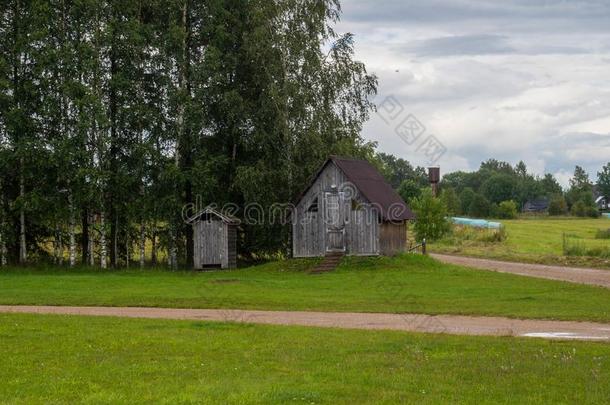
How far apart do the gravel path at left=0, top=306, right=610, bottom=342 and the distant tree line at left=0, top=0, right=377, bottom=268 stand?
1913 cm

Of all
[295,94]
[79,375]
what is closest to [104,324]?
[79,375]

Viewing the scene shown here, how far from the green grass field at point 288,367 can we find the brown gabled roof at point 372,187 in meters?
24.1

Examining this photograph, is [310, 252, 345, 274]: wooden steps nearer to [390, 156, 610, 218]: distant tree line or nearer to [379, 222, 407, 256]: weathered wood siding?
[379, 222, 407, 256]: weathered wood siding

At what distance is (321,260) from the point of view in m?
41.2

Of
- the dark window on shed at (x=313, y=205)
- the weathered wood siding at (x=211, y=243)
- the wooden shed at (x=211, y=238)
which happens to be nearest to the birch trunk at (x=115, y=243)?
the wooden shed at (x=211, y=238)

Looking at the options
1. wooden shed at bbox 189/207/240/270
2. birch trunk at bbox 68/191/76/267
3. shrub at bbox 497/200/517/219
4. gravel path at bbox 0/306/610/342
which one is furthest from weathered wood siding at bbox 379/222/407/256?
shrub at bbox 497/200/517/219

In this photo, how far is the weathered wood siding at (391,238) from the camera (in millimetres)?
41906

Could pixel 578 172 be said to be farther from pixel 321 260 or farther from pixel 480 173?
pixel 321 260

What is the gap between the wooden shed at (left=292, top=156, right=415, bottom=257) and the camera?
41.5 m

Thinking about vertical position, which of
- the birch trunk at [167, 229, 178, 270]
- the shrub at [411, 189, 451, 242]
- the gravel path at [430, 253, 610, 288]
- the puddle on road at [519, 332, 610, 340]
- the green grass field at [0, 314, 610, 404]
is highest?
Answer: the shrub at [411, 189, 451, 242]

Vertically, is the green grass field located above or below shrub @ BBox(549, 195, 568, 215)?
below

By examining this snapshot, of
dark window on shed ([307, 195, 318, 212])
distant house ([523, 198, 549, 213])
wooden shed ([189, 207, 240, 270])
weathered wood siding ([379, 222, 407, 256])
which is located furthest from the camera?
distant house ([523, 198, 549, 213])

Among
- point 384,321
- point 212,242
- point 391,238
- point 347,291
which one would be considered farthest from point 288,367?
point 391,238

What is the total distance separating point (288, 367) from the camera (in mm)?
12961
